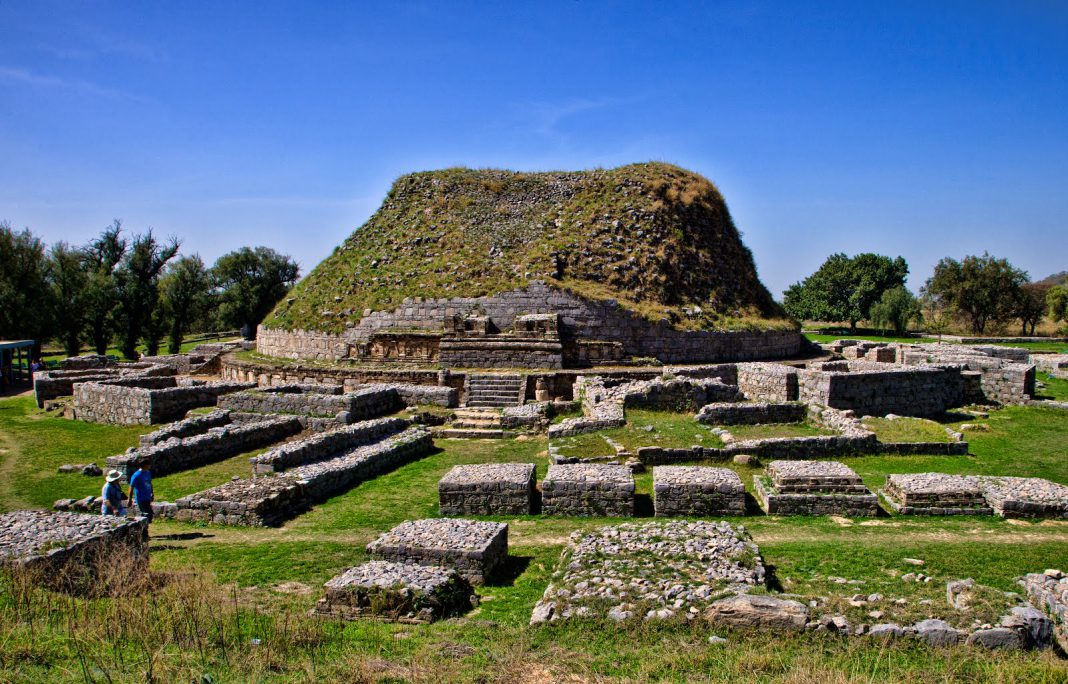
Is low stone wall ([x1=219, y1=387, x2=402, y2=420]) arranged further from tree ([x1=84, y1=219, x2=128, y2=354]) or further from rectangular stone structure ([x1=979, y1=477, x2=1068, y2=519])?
tree ([x1=84, y1=219, x2=128, y2=354])

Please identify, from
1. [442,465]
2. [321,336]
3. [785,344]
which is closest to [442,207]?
[321,336]

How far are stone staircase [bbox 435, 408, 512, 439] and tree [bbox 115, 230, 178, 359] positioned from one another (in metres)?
32.0

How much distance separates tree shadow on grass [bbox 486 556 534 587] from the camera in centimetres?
759

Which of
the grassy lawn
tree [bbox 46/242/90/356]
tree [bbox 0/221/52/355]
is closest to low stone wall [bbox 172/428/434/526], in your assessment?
the grassy lawn

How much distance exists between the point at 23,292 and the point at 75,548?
42.3m

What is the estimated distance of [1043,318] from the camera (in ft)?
217

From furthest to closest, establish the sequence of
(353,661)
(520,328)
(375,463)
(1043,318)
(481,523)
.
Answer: (1043,318)
(520,328)
(375,463)
(481,523)
(353,661)

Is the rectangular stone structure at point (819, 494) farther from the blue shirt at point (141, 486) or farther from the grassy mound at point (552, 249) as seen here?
the grassy mound at point (552, 249)

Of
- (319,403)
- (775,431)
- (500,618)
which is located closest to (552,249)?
(319,403)

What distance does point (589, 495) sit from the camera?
1022cm

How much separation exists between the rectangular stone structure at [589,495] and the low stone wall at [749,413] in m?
5.87

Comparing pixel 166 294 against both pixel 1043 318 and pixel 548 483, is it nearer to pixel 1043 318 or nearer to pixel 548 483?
pixel 548 483

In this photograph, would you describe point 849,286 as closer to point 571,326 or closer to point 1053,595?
point 571,326

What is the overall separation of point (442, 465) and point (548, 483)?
169 inches
